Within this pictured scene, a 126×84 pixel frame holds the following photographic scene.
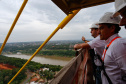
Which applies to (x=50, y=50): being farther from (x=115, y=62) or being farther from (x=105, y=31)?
(x=115, y=62)

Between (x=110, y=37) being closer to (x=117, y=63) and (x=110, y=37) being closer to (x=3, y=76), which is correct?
(x=117, y=63)

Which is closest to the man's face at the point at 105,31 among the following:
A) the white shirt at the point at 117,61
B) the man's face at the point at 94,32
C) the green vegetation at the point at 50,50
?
the white shirt at the point at 117,61

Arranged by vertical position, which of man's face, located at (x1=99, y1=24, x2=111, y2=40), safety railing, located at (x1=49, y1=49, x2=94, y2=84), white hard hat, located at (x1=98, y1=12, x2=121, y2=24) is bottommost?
safety railing, located at (x1=49, y1=49, x2=94, y2=84)

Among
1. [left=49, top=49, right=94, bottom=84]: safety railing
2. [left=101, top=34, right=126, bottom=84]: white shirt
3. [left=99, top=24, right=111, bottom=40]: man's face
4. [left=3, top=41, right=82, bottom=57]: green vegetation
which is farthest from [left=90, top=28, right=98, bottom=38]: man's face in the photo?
[left=3, top=41, right=82, bottom=57]: green vegetation

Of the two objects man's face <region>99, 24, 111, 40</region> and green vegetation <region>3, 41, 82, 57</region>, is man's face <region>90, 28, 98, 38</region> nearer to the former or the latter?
man's face <region>99, 24, 111, 40</region>

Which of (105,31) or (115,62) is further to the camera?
(105,31)

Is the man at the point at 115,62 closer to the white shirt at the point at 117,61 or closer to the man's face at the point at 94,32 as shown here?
the white shirt at the point at 117,61

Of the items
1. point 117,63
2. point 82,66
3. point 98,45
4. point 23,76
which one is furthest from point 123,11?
point 23,76

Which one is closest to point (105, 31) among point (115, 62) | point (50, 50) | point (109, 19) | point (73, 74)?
point (109, 19)

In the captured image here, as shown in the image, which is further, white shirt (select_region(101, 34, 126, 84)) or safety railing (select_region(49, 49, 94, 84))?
white shirt (select_region(101, 34, 126, 84))
